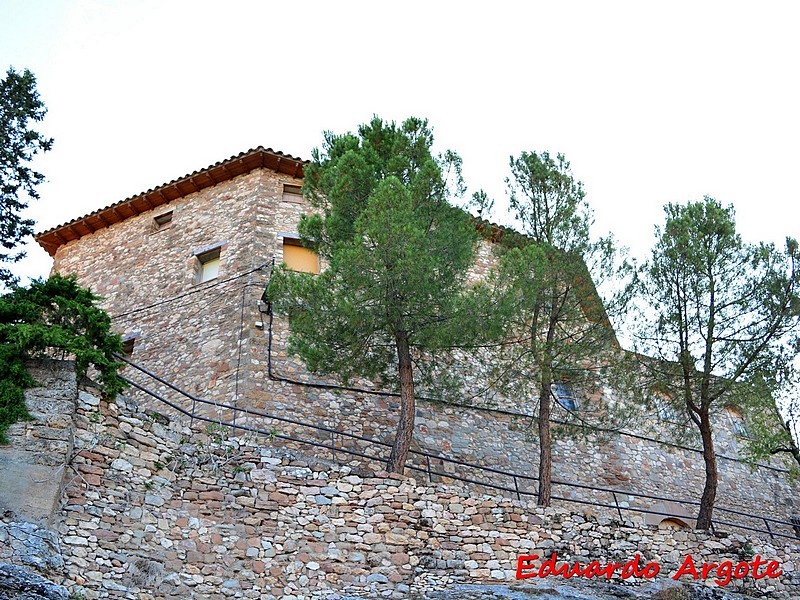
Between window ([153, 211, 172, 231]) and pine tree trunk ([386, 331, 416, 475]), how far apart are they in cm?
888

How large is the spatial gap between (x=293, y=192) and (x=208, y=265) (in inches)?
107

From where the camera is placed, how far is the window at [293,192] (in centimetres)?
1805

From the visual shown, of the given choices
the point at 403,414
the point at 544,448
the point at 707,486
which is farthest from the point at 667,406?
the point at 403,414

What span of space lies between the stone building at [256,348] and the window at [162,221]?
1.0 inches

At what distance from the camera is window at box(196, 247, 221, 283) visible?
1706cm

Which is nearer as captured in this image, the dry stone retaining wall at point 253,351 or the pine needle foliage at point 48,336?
the pine needle foliage at point 48,336

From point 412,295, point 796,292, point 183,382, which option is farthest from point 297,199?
point 796,292

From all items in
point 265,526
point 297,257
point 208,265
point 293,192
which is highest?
point 293,192

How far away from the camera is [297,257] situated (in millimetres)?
17062

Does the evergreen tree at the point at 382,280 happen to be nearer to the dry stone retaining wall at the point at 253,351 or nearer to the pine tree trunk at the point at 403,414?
the pine tree trunk at the point at 403,414

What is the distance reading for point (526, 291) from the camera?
13375 mm

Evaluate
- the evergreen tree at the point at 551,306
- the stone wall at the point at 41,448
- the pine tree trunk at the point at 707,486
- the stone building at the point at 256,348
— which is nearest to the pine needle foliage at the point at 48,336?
the stone wall at the point at 41,448

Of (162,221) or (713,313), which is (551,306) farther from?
(162,221)

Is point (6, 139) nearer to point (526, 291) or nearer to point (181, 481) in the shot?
point (181, 481)
